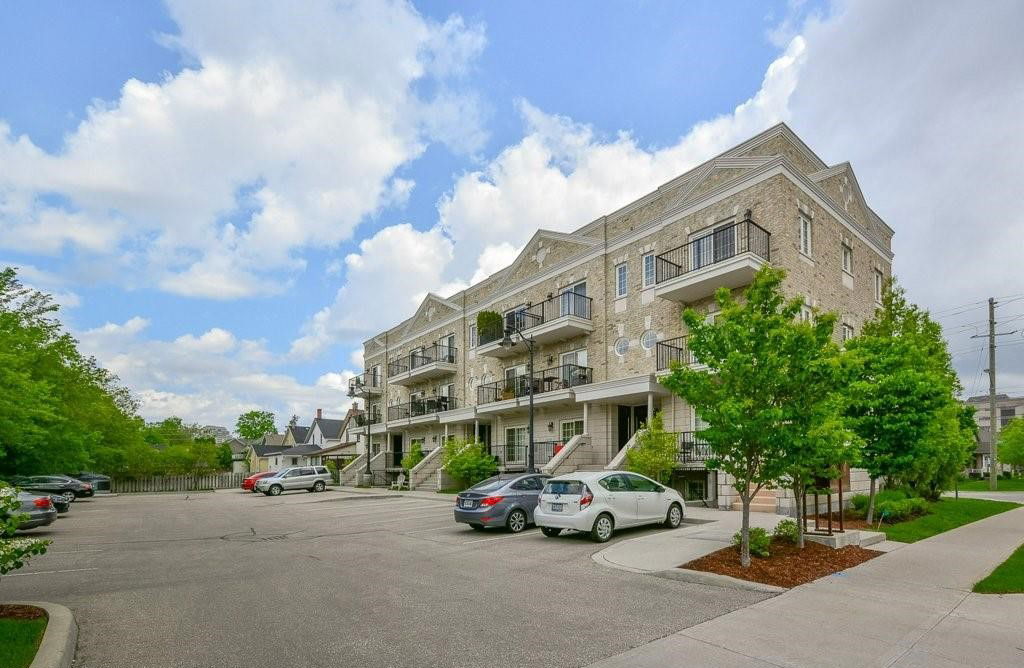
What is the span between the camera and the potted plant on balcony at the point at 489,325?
32906mm

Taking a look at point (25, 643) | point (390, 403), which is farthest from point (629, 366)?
point (390, 403)

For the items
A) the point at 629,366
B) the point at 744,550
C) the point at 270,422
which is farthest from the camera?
the point at 270,422

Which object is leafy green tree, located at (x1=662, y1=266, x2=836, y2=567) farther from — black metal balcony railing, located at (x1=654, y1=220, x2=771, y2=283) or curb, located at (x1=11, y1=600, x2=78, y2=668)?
black metal balcony railing, located at (x1=654, y1=220, x2=771, y2=283)

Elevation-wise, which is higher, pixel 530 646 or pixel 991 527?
pixel 530 646

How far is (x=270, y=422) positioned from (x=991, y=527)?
398 ft

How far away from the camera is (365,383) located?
1993 inches

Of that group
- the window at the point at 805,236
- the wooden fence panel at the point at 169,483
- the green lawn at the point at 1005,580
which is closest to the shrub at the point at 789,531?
the green lawn at the point at 1005,580

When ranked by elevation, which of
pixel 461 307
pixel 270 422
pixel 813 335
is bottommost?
pixel 270 422

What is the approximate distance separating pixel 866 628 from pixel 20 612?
942 cm

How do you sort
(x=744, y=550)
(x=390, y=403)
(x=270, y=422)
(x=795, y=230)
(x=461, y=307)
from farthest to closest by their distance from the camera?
(x=270, y=422)
(x=390, y=403)
(x=461, y=307)
(x=795, y=230)
(x=744, y=550)

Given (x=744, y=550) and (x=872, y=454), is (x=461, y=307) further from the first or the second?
(x=744, y=550)

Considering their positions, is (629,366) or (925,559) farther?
(629,366)

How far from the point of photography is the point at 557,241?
1198 inches

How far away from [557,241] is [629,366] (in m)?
8.37
